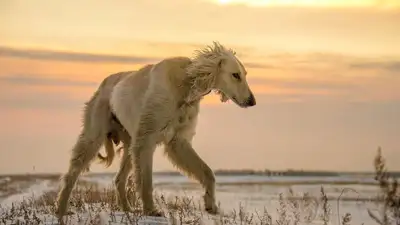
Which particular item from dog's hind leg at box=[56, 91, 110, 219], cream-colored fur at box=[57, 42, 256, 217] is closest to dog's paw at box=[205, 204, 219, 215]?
cream-colored fur at box=[57, 42, 256, 217]

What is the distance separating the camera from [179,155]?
8.27 m

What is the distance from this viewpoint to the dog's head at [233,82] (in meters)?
7.78

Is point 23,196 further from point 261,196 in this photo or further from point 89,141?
point 261,196

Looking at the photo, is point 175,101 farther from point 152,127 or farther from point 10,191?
point 10,191

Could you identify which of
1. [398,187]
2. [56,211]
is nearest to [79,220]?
[56,211]

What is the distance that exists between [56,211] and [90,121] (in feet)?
4.07

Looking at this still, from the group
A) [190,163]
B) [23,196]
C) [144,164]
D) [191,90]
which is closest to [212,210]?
[190,163]

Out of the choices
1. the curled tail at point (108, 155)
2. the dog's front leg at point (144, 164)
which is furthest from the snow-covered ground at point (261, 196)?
the curled tail at point (108, 155)

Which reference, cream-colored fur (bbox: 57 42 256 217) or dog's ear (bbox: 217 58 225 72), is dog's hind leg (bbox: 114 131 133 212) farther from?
dog's ear (bbox: 217 58 225 72)

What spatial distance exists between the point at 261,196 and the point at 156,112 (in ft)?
29.1

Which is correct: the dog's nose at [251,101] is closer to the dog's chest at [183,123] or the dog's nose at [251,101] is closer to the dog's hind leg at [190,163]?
the dog's chest at [183,123]

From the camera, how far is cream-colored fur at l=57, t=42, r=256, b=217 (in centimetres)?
758

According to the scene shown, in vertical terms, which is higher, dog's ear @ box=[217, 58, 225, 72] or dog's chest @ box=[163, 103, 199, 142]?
dog's ear @ box=[217, 58, 225, 72]

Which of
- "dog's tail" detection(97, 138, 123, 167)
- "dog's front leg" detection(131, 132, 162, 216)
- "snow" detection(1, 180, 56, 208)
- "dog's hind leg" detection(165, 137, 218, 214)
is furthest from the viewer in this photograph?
"snow" detection(1, 180, 56, 208)
